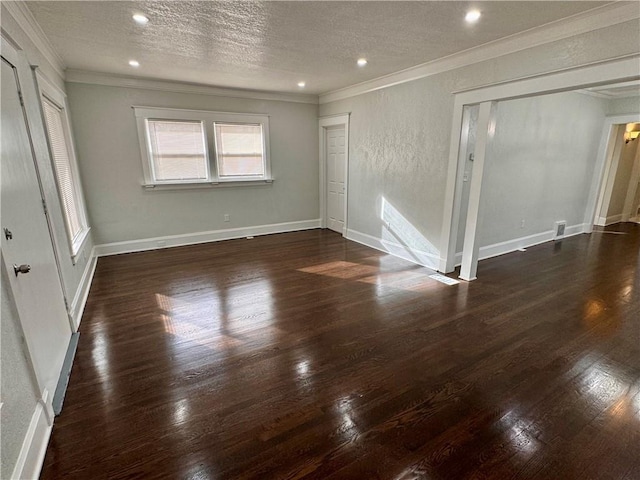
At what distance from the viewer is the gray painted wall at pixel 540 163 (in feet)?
14.8

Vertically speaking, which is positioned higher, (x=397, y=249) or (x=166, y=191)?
(x=166, y=191)

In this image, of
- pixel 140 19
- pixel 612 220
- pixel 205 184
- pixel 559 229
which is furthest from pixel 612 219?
pixel 140 19

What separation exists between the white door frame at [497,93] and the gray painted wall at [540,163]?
477 mm

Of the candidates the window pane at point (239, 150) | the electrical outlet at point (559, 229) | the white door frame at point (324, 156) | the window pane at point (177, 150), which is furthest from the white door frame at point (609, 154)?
the window pane at point (177, 150)

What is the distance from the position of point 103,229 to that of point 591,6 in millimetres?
6179

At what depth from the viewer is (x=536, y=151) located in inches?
192

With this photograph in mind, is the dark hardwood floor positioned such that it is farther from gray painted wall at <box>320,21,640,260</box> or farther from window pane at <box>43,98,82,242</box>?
gray painted wall at <box>320,21,640,260</box>

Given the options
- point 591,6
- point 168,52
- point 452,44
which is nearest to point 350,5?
point 452,44

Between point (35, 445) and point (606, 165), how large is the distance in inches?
361

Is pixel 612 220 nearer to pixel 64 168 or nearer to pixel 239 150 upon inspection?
pixel 239 150

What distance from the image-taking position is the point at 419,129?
4258mm

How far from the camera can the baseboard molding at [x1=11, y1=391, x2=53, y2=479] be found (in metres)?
1.43

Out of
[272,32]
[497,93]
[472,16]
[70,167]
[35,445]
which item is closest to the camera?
[35,445]

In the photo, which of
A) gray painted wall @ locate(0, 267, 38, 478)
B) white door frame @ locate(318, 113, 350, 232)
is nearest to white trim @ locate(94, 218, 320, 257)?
white door frame @ locate(318, 113, 350, 232)
